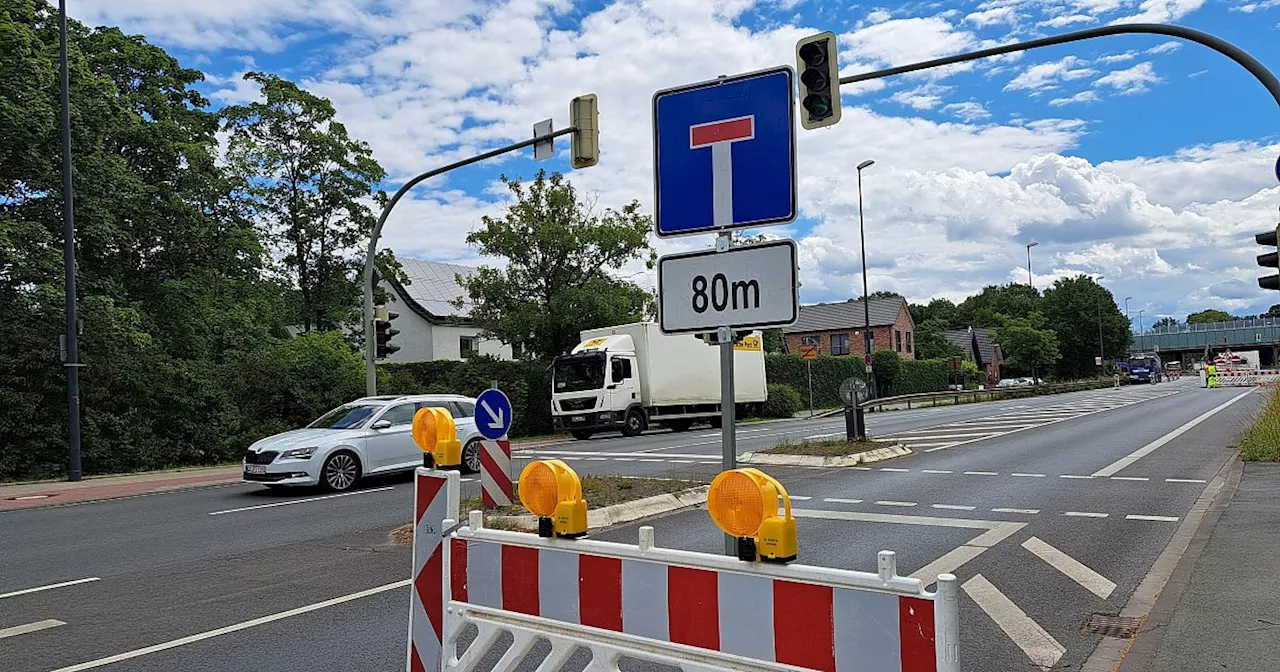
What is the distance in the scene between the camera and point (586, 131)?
52.4 feet

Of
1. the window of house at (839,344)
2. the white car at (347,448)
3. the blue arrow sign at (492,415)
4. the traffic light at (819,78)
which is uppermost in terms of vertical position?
the traffic light at (819,78)

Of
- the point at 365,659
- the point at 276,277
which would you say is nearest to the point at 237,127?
the point at 276,277

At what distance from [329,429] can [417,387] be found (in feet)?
41.5

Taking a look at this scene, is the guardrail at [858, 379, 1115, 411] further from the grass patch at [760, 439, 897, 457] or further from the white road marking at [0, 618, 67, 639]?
the white road marking at [0, 618, 67, 639]

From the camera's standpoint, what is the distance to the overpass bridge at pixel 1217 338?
5039 inches

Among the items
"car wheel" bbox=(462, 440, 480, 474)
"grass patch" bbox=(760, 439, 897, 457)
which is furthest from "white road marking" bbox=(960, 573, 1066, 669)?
"car wheel" bbox=(462, 440, 480, 474)

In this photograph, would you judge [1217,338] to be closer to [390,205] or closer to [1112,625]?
[390,205]

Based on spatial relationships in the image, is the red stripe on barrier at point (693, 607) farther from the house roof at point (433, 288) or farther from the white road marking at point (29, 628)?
the house roof at point (433, 288)

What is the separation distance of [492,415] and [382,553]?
2.19 metres

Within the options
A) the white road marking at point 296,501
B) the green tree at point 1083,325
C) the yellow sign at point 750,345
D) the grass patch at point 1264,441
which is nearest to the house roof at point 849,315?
the green tree at point 1083,325

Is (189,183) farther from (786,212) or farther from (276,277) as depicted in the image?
(786,212)

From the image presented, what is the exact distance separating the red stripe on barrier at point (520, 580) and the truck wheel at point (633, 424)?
2578cm

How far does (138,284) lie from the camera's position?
2486cm

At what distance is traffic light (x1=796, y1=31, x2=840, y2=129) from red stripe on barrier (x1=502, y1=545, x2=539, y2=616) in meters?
8.28
